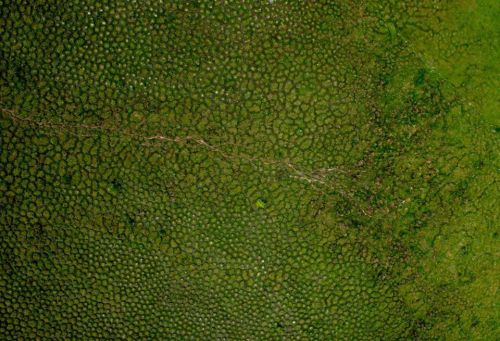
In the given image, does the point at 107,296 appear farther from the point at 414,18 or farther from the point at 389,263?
the point at 414,18

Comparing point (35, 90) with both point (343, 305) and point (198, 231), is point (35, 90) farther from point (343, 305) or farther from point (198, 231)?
point (343, 305)

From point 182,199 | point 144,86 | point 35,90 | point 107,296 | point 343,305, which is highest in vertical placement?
point 144,86

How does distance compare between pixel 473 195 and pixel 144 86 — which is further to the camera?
pixel 473 195

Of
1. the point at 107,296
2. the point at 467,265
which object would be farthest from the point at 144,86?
the point at 467,265

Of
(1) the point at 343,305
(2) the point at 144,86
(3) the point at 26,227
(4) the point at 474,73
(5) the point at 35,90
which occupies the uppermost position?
(4) the point at 474,73

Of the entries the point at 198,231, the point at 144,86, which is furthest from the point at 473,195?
the point at 144,86

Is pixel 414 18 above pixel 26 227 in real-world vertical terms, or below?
above
